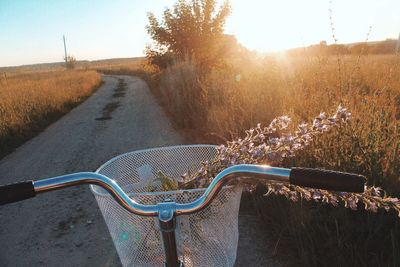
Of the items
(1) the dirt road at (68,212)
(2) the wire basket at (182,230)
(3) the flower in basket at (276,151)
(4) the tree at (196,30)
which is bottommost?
(1) the dirt road at (68,212)

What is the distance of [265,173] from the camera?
1048 mm

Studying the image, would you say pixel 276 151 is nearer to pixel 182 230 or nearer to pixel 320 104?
pixel 182 230

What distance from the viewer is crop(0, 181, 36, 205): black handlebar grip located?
107cm

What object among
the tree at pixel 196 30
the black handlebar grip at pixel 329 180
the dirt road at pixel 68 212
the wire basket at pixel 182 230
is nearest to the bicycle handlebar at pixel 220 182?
the black handlebar grip at pixel 329 180

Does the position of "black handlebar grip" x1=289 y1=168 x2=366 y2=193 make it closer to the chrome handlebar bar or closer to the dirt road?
→ the chrome handlebar bar

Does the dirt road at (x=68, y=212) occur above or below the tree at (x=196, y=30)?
below

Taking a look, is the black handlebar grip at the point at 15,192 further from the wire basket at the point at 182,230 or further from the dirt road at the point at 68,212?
the dirt road at the point at 68,212

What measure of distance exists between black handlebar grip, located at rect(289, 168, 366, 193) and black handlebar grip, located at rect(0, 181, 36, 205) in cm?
84

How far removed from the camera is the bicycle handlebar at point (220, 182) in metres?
0.98

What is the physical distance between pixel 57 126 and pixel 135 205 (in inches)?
325

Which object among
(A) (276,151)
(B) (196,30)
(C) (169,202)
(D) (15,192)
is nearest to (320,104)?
(A) (276,151)

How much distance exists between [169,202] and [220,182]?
193 millimetres

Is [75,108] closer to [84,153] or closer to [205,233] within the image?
[84,153]

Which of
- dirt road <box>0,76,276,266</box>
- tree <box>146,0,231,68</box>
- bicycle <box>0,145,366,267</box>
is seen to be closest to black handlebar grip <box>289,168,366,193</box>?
bicycle <box>0,145,366,267</box>
